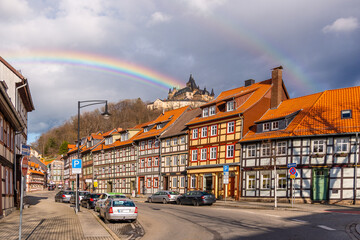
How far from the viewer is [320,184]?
111ft

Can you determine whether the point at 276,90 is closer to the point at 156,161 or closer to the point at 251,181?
the point at 251,181

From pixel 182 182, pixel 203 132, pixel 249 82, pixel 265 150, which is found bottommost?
pixel 182 182

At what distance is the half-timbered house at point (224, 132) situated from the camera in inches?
1624

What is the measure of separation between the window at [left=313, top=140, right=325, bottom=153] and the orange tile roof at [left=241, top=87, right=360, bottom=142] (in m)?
0.86

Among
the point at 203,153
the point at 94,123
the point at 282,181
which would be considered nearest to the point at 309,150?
the point at 282,181

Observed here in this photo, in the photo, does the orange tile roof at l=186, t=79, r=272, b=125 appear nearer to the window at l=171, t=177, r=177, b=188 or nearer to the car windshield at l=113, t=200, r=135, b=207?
the window at l=171, t=177, r=177, b=188

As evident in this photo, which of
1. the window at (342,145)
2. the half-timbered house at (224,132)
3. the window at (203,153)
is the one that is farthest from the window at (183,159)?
the window at (342,145)

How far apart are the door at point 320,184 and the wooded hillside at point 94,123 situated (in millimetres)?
98556

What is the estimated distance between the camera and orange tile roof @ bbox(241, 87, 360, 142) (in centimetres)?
3394

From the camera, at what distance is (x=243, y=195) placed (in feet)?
130

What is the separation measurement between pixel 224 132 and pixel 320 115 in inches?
429

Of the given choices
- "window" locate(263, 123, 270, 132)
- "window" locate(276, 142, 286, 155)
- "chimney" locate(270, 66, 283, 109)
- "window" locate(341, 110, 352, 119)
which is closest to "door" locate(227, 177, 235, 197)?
"window" locate(263, 123, 270, 132)

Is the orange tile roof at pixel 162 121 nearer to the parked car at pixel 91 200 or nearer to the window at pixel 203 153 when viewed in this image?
the window at pixel 203 153

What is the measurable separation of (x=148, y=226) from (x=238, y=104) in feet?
84.4
